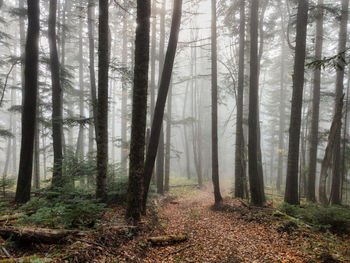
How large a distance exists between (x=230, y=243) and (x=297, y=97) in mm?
6799

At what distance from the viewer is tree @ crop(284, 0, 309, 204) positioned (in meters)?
8.27

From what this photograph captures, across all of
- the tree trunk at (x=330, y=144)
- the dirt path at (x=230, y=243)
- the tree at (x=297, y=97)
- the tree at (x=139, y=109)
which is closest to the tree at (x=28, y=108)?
the tree at (x=139, y=109)

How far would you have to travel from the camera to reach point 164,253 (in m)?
4.91

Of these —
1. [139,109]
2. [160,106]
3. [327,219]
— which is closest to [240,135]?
[327,219]

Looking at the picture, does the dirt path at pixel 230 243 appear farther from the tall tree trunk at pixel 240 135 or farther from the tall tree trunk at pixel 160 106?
the tall tree trunk at pixel 240 135

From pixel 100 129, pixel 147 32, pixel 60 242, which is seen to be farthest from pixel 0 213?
pixel 147 32

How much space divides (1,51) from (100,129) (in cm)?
2640

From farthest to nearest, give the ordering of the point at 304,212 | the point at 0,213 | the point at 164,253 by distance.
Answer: the point at 304,212, the point at 0,213, the point at 164,253

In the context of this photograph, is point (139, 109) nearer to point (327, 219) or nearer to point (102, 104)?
point (102, 104)

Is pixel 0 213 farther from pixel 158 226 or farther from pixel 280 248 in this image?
pixel 280 248

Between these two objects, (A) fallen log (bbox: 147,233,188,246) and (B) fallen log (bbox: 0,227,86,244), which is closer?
(B) fallen log (bbox: 0,227,86,244)

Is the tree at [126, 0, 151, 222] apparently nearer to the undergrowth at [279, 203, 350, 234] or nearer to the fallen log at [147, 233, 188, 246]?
the fallen log at [147, 233, 188, 246]

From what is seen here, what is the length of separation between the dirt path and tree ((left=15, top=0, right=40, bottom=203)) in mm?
5391

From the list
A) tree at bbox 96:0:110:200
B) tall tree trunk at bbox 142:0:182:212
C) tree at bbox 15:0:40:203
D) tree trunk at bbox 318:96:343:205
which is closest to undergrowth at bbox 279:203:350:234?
tree trunk at bbox 318:96:343:205
